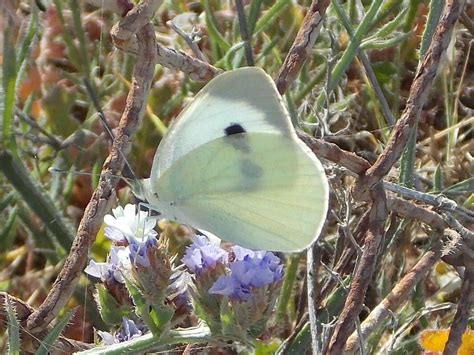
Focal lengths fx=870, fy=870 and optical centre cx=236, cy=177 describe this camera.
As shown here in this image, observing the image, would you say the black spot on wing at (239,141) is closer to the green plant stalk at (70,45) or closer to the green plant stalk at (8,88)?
the green plant stalk at (8,88)

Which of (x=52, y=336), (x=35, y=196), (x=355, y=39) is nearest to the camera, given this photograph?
(x=52, y=336)

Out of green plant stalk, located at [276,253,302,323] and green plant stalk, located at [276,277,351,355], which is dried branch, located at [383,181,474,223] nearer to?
green plant stalk, located at [276,277,351,355]

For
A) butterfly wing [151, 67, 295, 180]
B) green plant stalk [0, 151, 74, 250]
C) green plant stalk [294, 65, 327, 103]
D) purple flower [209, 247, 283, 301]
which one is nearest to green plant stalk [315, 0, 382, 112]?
green plant stalk [294, 65, 327, 103]

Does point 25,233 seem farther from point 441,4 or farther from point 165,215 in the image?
point 441,4

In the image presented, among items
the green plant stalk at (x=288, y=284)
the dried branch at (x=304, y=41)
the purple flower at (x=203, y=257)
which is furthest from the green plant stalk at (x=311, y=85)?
the purple flower at (x=203, y=257)

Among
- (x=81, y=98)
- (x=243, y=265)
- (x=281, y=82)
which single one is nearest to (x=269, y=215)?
(x=243, y=265)

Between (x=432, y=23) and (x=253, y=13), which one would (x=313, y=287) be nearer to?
(x=432, y=23)

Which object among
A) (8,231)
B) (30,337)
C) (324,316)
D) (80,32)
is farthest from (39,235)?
(324,316)
